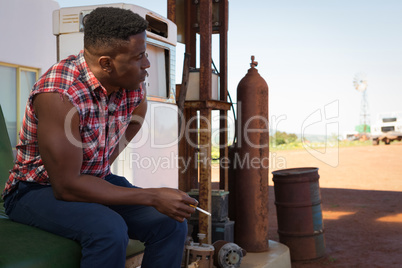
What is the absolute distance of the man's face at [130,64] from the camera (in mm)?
1810

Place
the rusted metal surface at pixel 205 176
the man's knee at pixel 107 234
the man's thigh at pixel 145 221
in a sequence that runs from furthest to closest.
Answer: the rusted metal surface at pixel 205 176 < the man's thigh at pixel 145 221 < the man's knee at pixel 107 234

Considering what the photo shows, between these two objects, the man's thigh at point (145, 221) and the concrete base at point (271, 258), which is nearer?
the man's thigh at point (145, 221)

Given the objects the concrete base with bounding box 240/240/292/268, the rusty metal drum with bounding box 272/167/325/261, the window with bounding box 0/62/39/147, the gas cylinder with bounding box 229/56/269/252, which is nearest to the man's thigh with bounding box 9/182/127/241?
the window with bounding box 0/62/39/147

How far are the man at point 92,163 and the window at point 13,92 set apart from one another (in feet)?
6.86

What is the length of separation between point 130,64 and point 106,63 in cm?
10

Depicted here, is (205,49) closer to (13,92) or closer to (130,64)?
(13,92)

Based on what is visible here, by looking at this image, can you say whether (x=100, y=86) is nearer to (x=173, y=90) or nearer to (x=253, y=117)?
(x=173, y=90)

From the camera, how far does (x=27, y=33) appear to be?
12.7 ft

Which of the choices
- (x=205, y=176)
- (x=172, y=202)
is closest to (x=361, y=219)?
(x=205, y=176)

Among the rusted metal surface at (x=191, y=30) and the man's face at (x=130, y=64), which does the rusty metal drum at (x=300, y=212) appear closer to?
the rusted metal surface at (x=191, y=30)

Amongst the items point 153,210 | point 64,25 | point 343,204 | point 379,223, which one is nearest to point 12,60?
point 64,25

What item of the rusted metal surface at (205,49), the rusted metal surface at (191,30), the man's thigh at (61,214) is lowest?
the man's thigh at (61,214)

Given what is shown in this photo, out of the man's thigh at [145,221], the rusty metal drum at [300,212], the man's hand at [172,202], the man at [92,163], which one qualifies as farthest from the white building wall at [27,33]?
the rusty metal drum at [300,212]

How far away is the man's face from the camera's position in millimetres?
1810
